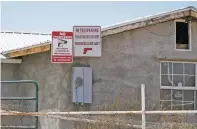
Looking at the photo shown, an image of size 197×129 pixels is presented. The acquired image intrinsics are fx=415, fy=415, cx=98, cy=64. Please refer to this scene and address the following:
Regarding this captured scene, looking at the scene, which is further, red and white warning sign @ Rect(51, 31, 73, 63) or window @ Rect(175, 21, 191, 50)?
window @ Rect(175, 21, 191, 50)

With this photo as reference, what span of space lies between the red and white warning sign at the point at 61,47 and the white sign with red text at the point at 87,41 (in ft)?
0.66

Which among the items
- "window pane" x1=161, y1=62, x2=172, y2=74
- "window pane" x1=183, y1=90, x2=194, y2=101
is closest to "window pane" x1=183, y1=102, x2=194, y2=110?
"window pane" x1=183, y1=90, x2=194, y2=101

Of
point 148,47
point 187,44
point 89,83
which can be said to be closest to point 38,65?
point 89,83

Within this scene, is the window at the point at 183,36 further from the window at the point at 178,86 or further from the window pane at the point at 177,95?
the window pane at the point at 177,95

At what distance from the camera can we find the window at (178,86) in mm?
12539

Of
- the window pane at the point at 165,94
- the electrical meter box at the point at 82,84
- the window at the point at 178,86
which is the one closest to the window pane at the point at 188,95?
the window at the point at 178,86

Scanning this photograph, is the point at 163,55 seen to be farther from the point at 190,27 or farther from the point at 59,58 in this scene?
the point at 59,58

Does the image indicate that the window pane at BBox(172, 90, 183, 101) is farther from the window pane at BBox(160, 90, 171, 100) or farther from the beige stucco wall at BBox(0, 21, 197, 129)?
the beige stucco wall at BBox(0, 21, 197, 129)

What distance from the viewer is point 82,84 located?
38.1 feet

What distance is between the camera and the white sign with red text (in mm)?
11625

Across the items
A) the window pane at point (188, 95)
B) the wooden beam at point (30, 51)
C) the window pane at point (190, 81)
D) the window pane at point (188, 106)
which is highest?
the wooden beam at point (30, 51)

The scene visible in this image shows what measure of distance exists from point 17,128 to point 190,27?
19.7 ft

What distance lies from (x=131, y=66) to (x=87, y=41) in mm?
1535

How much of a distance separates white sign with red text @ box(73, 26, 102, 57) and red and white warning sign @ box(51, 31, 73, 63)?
202mm
